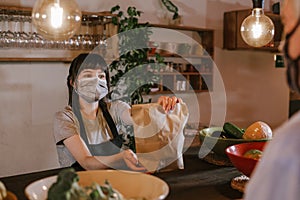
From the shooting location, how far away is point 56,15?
170 cm

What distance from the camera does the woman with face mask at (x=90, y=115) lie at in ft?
7.22

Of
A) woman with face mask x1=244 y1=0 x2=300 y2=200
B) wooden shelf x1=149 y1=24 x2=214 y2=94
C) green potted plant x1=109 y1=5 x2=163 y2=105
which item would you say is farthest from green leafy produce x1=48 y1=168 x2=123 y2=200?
wooden shelf x1=149 y1=24 x2=214 y2=94

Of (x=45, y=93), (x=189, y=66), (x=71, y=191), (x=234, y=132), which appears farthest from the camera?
(x=189, y=66)

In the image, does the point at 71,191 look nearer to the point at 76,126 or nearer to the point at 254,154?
the point at 254,154

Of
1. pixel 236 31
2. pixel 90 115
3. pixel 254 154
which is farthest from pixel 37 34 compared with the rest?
pixel 236 31

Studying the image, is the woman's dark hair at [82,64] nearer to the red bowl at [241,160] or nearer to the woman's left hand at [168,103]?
the woman's left hand at [168,103]

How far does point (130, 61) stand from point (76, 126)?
1464mm

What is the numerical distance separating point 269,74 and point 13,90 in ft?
10.7

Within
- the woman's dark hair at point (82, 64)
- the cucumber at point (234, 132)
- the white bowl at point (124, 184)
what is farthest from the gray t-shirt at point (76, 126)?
the white bowl at point (124, 184)

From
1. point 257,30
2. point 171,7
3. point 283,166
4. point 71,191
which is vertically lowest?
point 71,191

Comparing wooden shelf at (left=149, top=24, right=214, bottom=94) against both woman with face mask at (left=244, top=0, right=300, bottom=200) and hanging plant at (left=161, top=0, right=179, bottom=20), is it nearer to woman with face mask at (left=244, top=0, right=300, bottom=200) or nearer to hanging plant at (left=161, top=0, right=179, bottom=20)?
hanging plant at (left=161, top=0, right=179, bottom=20)

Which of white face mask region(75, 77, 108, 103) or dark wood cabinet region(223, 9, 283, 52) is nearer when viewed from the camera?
white face mask region(75, 77, 108, 103)

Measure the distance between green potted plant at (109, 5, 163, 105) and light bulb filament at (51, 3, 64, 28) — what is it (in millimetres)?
1857

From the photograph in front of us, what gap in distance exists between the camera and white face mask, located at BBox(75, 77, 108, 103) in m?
2.33
